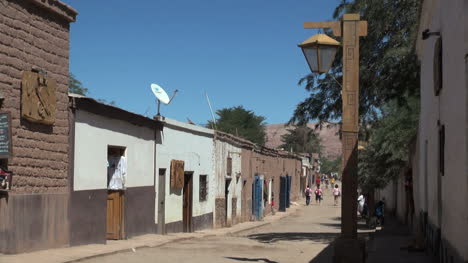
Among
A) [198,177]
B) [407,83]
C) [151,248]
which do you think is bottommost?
[151,248]

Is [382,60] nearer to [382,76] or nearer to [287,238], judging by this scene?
[382,76]

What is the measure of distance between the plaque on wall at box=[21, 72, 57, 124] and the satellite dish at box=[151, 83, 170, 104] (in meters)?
6.20

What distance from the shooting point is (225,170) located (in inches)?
1059

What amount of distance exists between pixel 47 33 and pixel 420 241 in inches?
359

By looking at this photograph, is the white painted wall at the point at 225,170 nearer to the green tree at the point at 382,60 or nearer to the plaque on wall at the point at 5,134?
the green tree at the point at 382,60

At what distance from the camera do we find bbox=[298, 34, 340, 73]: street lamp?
31.0ft

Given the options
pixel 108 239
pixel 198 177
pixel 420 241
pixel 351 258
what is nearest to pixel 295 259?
pixel 420 241

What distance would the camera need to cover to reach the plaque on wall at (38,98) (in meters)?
11.7

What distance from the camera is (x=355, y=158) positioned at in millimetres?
9133

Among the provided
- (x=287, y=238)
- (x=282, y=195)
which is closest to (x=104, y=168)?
(x=287, y=238)

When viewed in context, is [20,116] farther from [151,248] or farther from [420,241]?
[420,241]

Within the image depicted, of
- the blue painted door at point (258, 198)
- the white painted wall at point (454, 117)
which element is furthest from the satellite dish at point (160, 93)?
the blue painted door at point (258, 198)

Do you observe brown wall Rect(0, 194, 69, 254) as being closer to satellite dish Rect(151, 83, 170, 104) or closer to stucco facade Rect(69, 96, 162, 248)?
stucco facade Rect(69, 96, 162, 248)

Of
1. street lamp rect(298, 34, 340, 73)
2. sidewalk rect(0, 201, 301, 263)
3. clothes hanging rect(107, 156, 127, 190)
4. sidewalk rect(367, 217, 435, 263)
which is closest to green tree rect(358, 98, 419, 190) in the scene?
sidewalk rect(367, 217, 435, 263)
